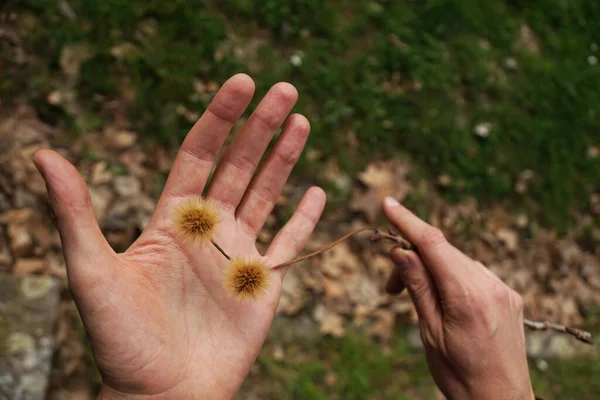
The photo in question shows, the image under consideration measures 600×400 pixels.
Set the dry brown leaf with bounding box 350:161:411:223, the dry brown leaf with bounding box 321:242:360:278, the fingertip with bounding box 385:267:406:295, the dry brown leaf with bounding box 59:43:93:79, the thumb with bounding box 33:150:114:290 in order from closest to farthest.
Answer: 1. the thumb with bounding box 33:150:114:290
2. the fingertip with bounding box 385:267:406:295
3. the dry brown leaf with bounding box 59:43:93:79
4. the dry brown leaf with bounding box 321:242:360:278
5. the dry brown leaf with bounding box 350:161:411:223

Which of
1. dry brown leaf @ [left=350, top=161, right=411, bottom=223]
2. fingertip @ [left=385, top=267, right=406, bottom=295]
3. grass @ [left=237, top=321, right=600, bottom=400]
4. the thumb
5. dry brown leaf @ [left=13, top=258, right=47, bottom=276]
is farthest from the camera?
dry brown leaf @ [left=350, top=161, right=411, bottom=223]

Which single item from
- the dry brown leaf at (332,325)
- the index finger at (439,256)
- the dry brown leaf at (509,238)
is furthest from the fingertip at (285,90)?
the dry brown leaf at (509,238)

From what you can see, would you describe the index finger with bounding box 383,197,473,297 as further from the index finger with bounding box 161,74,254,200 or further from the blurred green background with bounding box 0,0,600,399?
the blurred green background with bounding box 0,0,600,399

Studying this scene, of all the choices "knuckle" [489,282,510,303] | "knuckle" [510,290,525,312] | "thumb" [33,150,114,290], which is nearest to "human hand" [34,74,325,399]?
"thumb" [33,150,114,290]

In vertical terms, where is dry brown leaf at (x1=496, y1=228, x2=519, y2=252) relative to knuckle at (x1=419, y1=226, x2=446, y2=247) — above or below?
below

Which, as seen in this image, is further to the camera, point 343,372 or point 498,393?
point 343,372

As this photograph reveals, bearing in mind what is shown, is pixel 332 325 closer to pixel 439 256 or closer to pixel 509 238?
pixel 439 256

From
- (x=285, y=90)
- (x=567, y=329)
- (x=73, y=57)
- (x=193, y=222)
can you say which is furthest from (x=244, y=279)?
(x=73, y=57)

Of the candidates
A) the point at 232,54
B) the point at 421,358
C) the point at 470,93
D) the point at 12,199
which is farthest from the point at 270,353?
the point at 470,93
